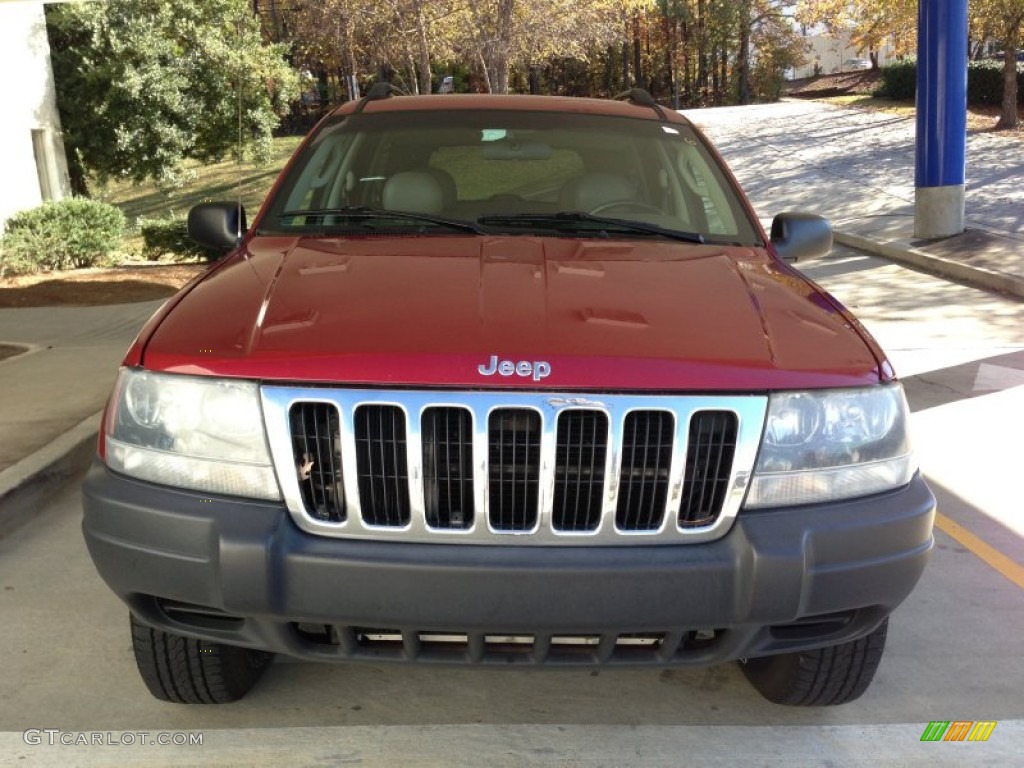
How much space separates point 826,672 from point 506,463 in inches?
47.3

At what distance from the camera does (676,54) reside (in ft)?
146

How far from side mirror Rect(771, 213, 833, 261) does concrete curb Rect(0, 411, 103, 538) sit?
3.48 m

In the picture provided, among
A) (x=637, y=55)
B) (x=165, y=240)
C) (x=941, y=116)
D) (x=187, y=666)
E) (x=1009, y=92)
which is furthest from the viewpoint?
(x=637, y=55)

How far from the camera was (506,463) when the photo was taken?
8.21 feet

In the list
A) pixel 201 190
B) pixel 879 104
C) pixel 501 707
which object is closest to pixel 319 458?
pixel 501 707

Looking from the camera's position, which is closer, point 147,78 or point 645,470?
point 645,470

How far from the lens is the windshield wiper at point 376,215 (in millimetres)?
3644

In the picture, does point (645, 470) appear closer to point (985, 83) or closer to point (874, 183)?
point (874, 183)

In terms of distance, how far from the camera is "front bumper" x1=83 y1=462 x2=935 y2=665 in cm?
244

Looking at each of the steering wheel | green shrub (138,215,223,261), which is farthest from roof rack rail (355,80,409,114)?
green shrub (138,215,223,261)

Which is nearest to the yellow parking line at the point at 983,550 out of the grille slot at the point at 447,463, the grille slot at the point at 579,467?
the grille slot at the point at 579,467

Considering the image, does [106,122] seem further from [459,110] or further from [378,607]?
[378,607]

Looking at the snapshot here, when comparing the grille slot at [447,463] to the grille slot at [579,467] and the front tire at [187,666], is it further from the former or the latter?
the front tire at [187,666]

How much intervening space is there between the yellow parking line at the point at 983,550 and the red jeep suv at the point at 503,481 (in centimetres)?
156
